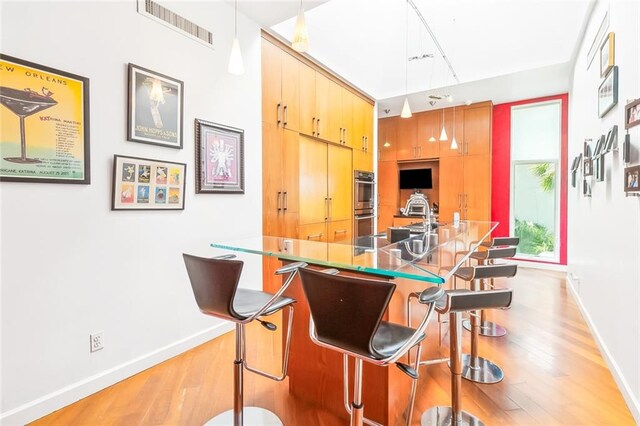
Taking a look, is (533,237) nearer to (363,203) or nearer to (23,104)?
(363,203)

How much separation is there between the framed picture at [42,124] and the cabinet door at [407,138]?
225 inches

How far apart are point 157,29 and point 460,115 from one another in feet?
17.6

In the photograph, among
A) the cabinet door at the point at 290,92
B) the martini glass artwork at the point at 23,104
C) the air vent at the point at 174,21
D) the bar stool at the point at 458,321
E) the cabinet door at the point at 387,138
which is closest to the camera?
the bar stool at the point at 458,321

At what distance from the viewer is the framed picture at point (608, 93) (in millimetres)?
2229

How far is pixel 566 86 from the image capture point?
5.16 meters

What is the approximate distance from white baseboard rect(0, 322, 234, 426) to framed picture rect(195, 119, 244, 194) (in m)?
1.29

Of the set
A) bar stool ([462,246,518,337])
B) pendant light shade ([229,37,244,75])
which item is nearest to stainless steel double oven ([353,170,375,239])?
bar stool ([462,246,518,337])

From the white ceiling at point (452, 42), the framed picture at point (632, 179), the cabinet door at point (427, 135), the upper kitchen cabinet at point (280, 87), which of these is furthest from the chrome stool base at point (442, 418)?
the cabinet door at point (427, 135)

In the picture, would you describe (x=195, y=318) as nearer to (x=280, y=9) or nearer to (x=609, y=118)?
(x=280, y=9)

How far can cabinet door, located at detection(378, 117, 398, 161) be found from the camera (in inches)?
270

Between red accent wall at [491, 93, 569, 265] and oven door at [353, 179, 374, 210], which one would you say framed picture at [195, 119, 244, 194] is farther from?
red accent wall at [491, 93, 569, 265]

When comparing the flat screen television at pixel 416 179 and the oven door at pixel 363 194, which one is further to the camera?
the flat screen television at pixel 416 179

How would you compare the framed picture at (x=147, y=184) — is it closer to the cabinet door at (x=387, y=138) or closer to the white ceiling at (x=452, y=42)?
the white ceiling at (x=452, y=42)

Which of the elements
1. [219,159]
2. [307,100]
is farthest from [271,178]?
[307,100]
